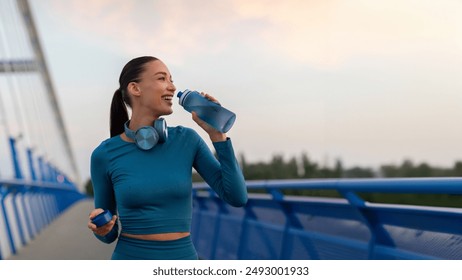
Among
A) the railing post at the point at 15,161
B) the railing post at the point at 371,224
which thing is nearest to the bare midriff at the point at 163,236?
the railing post at the point at 371,224

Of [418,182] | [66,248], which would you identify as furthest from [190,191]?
[66,248]

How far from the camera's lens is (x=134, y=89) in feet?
5.98

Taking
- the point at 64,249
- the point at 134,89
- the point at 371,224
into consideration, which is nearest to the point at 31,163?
the point at 64,249

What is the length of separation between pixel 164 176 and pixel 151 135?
0.10m

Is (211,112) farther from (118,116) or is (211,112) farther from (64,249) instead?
(64,249)

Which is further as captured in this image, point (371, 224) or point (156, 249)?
point (371, 224)

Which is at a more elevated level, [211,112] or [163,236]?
[211,112]

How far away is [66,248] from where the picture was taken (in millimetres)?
9789

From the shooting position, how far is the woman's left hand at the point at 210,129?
1.70 meters

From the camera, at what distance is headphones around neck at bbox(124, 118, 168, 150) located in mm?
1692

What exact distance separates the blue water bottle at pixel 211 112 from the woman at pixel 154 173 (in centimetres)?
1

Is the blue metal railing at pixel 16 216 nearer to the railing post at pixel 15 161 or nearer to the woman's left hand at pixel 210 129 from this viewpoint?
the railing post at pixel 15 161
